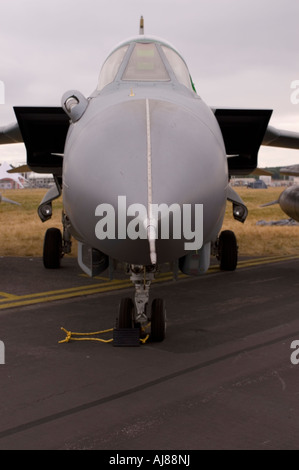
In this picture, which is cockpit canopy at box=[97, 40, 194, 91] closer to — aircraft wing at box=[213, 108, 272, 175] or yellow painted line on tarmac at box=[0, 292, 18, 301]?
aircraft wing at box=[213, 108, 272, 175]

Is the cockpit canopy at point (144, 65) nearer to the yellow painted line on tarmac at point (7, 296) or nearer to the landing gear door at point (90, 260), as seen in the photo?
the landing gear door at point (90, 260)

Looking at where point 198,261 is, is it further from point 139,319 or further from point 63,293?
point 63,293

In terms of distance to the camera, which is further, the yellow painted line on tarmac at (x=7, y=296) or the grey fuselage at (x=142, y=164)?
the yellow painted line on tarmac at (x=7, y=296)

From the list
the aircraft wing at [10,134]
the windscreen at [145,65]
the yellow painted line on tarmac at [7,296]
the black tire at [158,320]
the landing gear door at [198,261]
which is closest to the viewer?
the landing gear door at [198,261]

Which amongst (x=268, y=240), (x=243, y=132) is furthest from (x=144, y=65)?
(x=268, y=240)

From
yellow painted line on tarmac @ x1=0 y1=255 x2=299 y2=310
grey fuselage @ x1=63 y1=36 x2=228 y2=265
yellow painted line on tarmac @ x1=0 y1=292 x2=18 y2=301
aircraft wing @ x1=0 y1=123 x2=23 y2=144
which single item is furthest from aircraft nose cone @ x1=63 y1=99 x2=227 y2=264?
aircraft wing @ x1=0 y1=123 x2=23 y2=144

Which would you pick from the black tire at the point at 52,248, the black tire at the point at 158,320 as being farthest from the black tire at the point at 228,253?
the black tire at the point at 158,320

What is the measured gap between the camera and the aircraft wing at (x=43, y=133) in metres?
7.04

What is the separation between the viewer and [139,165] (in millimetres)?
3955

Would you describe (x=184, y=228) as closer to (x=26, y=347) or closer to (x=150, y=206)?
(x=150, y=206)

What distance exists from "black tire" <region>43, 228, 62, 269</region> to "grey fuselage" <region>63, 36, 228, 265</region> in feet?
20.6

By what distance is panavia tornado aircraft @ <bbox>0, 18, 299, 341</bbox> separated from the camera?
3.88 metres

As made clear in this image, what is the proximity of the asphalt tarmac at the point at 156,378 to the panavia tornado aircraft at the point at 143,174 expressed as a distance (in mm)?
696

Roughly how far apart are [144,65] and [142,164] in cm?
227
